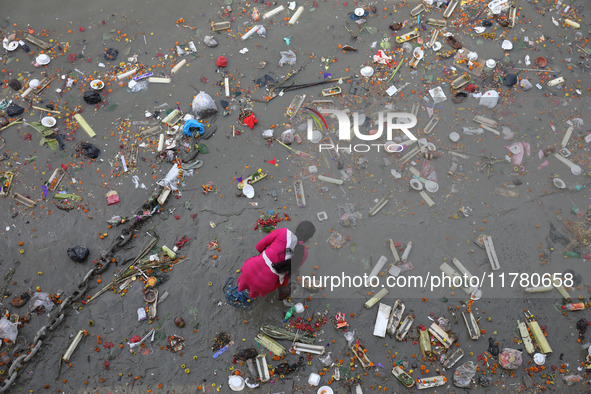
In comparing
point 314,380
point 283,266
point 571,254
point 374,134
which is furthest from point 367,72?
point 314,380

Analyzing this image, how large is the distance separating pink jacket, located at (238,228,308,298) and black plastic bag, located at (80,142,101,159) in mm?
3580

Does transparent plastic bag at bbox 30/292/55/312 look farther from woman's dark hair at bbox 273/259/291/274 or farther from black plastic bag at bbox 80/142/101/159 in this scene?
woman's dark hair at bbox 273/259/291/274

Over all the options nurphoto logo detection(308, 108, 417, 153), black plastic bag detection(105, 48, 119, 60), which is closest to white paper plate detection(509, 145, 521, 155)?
nurphoto logo detection(308, 108, 417, 153)

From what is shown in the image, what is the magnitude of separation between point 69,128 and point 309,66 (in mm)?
A: 4621

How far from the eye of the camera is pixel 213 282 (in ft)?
22.9

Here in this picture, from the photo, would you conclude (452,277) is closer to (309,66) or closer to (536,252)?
(536,252)

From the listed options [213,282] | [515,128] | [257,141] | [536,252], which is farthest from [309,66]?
[536,252]

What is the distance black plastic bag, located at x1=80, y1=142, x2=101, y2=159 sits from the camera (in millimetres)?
7863

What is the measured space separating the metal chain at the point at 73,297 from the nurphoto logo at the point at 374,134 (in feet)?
11.6

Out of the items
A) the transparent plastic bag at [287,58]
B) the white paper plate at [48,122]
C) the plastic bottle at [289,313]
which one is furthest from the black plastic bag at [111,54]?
the plastic bottle at [289,313]

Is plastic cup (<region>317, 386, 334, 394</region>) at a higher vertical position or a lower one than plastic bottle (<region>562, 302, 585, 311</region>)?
lower

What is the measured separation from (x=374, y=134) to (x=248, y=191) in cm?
253

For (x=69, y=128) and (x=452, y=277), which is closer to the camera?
(x=452, y=277)

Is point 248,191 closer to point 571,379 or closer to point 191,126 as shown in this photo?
point 191,126
